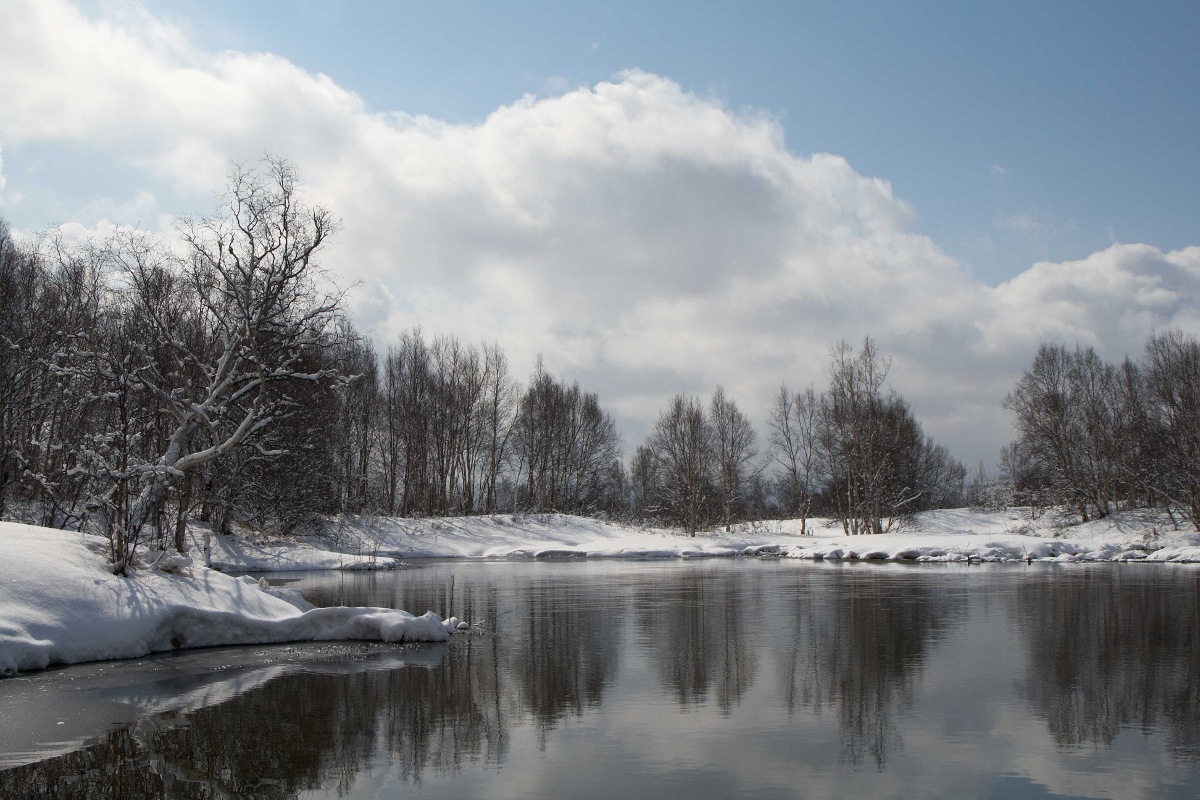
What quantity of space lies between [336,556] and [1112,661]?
32.1 meters

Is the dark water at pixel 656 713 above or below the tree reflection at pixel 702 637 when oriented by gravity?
above

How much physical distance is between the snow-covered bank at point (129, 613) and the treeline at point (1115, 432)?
1835 inches

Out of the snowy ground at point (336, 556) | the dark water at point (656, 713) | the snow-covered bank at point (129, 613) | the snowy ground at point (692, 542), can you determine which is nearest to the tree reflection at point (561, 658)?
the dark water at point (656, 713)

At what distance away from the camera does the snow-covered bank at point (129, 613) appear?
41.4 ft

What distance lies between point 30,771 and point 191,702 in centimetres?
298

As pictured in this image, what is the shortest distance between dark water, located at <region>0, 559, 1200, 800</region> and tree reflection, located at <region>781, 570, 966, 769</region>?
0.23 ft

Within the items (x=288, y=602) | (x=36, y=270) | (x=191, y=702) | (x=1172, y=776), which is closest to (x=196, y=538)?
(x=36, y=270)

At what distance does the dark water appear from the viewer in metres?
7.88

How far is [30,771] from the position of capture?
26.1 feet

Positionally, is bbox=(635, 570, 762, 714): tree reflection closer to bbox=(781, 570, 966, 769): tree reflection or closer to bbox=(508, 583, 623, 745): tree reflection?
bbox=(781, 570, 966, 769): tree reflection

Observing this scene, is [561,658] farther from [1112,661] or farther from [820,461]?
[820,461]

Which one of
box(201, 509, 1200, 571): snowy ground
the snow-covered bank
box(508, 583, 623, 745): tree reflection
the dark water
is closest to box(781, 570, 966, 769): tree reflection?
the dark water

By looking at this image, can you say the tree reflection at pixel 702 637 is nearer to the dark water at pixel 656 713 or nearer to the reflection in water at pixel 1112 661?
the dark water at pixel 656 713

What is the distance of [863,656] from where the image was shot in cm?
1452
